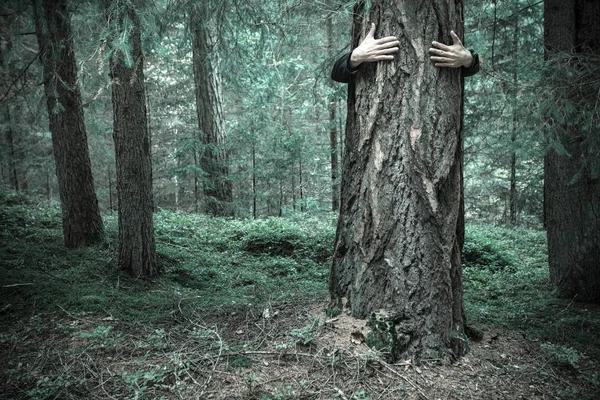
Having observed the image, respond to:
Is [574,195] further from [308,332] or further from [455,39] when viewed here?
[308,332]

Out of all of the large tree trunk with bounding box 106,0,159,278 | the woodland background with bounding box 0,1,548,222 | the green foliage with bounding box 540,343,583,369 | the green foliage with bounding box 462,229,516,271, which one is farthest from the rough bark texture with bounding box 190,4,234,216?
the green foliage with bounding box 540,343,583,369

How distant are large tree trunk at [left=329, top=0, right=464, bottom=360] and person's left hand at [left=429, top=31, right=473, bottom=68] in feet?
0.18

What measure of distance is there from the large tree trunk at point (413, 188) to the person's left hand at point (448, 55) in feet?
0.18

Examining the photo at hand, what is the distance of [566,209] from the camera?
5.57 metres

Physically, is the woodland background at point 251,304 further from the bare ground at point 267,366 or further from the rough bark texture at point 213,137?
the rough bark texture at point 213,137

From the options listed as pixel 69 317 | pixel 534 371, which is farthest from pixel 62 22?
pixel 534 371

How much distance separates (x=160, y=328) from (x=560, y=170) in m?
5.82

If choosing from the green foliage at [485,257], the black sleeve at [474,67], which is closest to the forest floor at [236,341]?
the green foliage at [485,257]

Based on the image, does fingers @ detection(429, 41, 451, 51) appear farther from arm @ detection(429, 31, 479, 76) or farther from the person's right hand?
the person's right hand

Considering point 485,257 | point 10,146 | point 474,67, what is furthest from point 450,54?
point 10,146

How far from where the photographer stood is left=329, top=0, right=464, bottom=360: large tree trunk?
3.00 m

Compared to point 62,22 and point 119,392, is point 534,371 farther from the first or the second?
point 62,22

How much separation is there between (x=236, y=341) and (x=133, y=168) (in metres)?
3.40

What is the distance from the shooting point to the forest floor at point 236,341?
268cm
